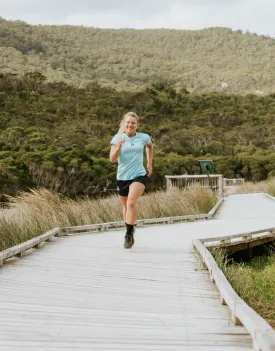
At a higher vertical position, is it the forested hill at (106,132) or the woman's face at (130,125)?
the woman's face at (130,125)

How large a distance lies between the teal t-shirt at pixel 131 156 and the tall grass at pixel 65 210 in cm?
151

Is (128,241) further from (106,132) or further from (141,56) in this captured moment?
(141,56)

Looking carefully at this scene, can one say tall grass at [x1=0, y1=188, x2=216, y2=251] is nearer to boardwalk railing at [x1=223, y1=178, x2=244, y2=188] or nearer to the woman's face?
the woman's face

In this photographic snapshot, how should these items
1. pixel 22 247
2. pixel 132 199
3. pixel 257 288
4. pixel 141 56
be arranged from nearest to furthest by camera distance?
pixel 257 288 < pixel 22 247 < pixel 132 199 < pixel 141 56

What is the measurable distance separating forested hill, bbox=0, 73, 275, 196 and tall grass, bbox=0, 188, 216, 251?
14046 mm

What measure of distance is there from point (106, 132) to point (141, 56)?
4865 centimetres

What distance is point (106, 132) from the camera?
48.4 metres

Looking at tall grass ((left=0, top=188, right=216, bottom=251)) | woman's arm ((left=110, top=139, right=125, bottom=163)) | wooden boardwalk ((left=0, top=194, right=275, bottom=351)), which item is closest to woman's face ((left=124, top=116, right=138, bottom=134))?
woman's arm ((left=110, top=139, right=125, bottom=163))

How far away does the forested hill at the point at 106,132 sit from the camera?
30.9 m

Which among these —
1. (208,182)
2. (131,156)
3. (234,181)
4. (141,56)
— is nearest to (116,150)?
(131,156)

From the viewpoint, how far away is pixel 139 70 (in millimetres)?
87750

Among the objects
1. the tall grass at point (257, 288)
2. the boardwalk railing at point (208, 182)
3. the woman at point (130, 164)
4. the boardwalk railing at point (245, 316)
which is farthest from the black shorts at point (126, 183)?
the boardwalk railing at point (208, 182)

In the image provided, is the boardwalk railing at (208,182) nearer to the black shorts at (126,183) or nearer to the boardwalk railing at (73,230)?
the boardwalk railing at (73,230)

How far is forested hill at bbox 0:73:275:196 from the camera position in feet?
101
